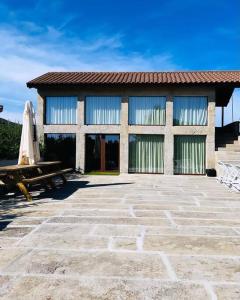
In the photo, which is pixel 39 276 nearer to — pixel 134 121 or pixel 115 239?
pixel 115 239

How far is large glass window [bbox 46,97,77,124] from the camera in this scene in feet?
64.0

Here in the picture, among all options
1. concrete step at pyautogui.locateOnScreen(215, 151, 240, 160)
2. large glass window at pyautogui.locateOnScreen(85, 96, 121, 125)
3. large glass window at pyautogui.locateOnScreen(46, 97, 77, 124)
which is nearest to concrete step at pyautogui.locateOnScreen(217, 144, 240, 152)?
concrete step at pyautogui.locateOnScreen(215, 151, 240, 160)

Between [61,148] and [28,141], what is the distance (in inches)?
335

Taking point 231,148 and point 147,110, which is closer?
point 231,148

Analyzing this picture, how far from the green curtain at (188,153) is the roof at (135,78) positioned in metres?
3.28

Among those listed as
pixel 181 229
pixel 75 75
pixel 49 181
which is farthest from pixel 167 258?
pixel 75 75

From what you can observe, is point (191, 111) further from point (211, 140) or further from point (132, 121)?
point (132, 121)

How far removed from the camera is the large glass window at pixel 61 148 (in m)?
19.5

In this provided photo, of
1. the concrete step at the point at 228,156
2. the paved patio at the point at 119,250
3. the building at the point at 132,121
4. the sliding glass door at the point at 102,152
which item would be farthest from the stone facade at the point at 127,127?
→ the paved patio at the point at 119,250

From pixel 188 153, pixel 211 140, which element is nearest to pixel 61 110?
pixel 188 153

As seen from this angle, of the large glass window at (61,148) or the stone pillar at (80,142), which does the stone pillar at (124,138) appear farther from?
the large glass window at (61,148)

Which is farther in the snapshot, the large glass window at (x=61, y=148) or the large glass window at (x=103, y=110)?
the large glass window at (x=61, y=148)

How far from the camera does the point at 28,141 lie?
11125mm

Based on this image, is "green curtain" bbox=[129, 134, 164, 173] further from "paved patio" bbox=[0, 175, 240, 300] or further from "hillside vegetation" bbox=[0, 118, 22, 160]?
"paved patio" bbox=[0, 175, 240, 300]
